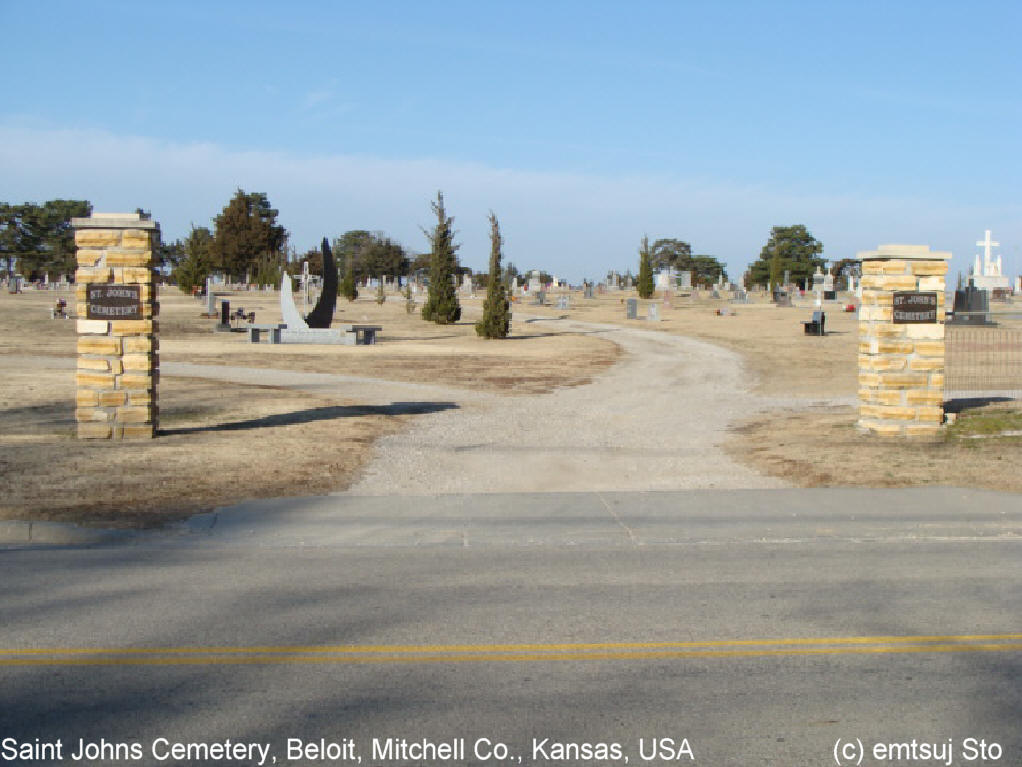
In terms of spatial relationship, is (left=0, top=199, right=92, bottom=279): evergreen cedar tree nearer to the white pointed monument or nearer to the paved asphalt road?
the white pointed monument

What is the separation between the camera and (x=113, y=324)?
1414 centimetres

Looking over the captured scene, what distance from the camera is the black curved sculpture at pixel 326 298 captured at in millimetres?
38156

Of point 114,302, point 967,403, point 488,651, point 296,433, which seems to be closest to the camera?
point 488,651

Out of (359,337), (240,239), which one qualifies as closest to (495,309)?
(359,337)

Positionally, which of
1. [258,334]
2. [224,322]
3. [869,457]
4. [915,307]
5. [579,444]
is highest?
[915,307]

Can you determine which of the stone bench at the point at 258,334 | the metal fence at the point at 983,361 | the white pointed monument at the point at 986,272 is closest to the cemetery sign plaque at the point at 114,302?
the metal fence at the point at 983,361

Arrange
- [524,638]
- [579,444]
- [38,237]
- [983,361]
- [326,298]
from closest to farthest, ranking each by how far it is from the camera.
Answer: [524,638] < [579,444] < [983,361] < [326,298] < [38,237]

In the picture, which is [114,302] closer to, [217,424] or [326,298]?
[217,424]

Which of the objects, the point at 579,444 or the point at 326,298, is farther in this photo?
the point at 326,298

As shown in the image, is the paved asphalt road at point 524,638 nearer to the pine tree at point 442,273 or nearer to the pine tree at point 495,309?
the pine tree at point 495,309

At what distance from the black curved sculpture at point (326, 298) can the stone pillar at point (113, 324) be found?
78.2 feet

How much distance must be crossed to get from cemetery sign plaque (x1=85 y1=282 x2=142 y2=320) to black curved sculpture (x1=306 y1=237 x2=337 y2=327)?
2396 centimetres

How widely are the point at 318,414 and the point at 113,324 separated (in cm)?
444

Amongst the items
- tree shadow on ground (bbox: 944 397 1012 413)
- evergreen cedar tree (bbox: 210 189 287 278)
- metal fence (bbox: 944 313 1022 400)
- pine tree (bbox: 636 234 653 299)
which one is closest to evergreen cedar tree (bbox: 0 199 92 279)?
evergreen cedar tree (bbox: 210 189 287 278)
